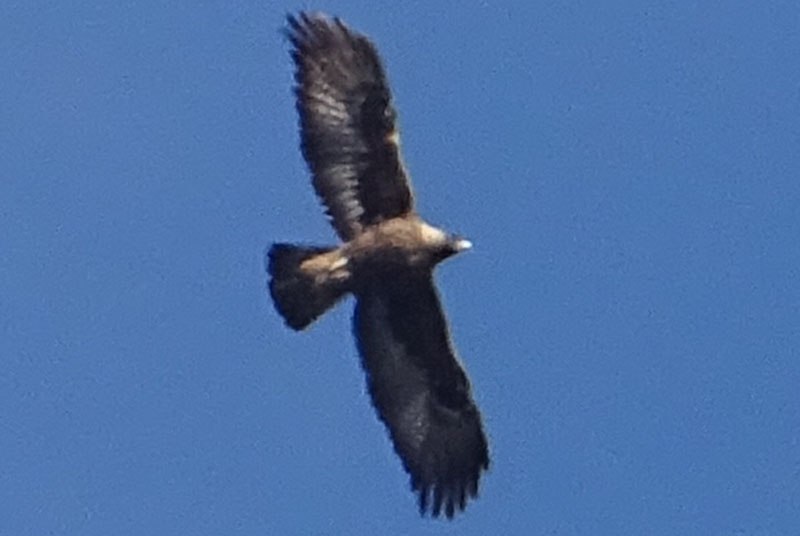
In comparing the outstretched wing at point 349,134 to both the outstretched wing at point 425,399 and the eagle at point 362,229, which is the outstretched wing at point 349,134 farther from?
the outstretched wing at point 425,399

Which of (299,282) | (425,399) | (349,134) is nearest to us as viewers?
(299,282)

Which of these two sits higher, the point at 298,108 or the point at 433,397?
the point at 298,108

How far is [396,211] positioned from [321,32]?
1.55 m

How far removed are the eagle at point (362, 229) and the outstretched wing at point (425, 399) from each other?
0.02m

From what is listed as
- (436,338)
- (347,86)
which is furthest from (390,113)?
(436,338)

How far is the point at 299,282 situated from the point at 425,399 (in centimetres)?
174

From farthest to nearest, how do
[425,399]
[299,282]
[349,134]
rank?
1. [425,399]
2. [349,134]
3. [299,282]

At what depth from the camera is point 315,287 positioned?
22641mm

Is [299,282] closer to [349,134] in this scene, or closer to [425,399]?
[349,134]

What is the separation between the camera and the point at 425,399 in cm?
2370

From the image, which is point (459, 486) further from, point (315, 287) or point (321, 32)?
point (321, 32)

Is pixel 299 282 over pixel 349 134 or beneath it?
beneath

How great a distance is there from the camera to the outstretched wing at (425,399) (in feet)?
76.8

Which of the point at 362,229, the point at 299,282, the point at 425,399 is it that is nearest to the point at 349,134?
the point at 362,229
